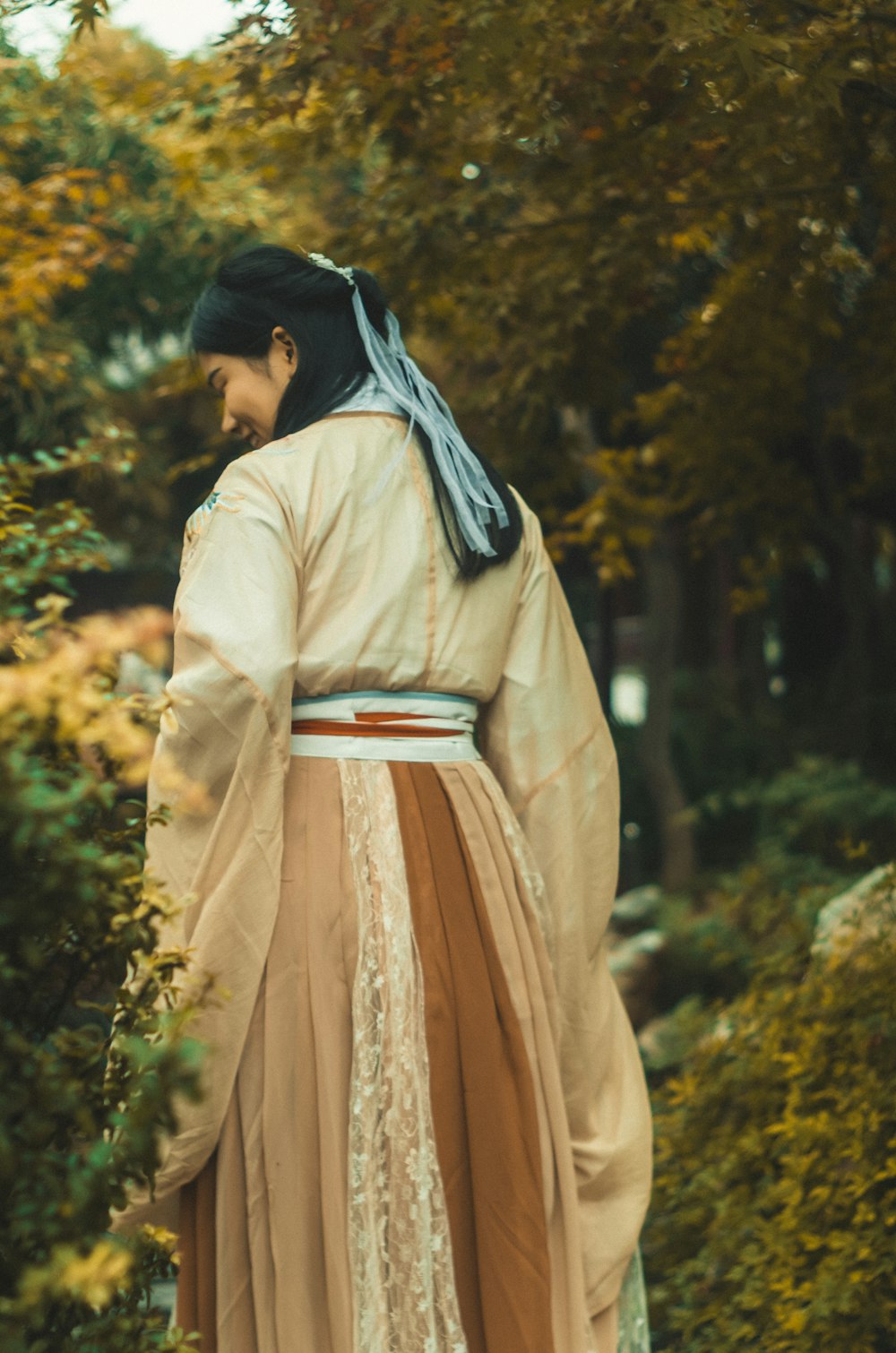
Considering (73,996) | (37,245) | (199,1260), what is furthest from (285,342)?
(37,245)

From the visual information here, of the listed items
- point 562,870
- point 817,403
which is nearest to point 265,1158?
point 562,870

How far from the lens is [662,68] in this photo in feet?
10.0

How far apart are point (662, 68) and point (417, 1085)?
229 cm

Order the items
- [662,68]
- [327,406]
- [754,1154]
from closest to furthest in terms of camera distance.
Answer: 1. [327,406]
2. [662,68]
3. [754,1154]

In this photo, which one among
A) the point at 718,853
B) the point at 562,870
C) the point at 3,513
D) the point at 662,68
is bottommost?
the point at 718,853

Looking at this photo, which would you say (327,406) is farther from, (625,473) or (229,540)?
(625,473)

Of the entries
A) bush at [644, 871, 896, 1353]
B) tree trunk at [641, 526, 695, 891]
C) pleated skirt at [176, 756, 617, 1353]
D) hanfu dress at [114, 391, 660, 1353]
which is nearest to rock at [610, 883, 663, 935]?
tree trunk at [641, 526, 695, 891]

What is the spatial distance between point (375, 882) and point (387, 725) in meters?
0.24

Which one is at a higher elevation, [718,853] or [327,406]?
[327,406]

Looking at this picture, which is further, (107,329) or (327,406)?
(107,329)

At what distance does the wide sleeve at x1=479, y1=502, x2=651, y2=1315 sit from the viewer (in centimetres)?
232

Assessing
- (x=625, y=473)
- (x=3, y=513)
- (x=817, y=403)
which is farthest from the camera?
(x=817, y=403)

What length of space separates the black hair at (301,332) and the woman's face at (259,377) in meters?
0.01

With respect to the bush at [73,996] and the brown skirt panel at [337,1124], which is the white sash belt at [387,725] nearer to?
the brown skirt panel at [337,1124]
